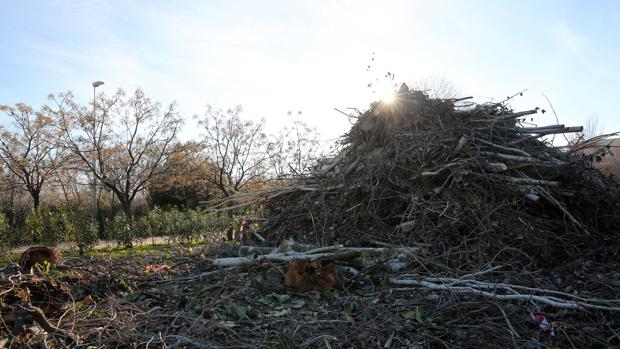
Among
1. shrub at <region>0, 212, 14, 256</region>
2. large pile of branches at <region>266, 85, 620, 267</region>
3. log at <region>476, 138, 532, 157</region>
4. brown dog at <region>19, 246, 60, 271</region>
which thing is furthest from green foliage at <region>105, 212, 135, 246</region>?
log at <region>476, 138, 532, 157</region>

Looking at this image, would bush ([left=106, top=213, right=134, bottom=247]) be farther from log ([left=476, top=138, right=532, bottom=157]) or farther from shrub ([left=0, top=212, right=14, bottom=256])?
log ([left=476, top=138, right=532, bottom=157])

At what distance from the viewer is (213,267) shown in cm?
482

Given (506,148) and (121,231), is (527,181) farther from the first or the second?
(121,231)

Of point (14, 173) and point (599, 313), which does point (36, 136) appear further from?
point (599, 313)

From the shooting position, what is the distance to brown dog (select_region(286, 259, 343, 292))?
13.0 ft

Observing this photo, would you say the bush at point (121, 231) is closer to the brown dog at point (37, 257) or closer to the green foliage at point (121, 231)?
the green foliage at point (121, 231)

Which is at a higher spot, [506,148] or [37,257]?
[506,148]

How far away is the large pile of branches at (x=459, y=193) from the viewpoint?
4.72 meters

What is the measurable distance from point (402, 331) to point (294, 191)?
160 inches

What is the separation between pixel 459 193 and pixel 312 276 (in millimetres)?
2232

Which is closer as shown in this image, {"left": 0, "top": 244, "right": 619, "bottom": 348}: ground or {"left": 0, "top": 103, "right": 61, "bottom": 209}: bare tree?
{"left": 0, "top": 244, "right": 619, "bottom": 348}: ground

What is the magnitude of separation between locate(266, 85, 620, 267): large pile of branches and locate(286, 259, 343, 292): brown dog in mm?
1181

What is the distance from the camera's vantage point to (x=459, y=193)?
5.18 meters

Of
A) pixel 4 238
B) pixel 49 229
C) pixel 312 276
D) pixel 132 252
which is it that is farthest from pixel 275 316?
pixel 4 238
